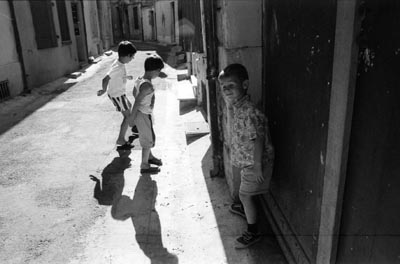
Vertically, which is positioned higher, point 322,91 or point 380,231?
point 322,91

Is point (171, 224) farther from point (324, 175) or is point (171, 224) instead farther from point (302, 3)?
point (302, 3)

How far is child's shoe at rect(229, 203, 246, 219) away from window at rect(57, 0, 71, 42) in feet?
38.5

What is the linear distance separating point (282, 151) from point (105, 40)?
21.7m

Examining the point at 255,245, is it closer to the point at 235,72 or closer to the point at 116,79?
the point at 235,72

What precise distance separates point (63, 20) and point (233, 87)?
12475 mm

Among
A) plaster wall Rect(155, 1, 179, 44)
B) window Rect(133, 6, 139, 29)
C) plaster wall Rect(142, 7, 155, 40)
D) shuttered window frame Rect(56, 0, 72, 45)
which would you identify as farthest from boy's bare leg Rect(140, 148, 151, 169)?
window Rect(133, 6, 139, 29)

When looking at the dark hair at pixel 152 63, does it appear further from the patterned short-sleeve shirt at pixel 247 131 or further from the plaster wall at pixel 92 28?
the plaster wall at pixel 92 28

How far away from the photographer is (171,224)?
325cm

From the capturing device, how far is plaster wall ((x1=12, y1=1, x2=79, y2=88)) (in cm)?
996

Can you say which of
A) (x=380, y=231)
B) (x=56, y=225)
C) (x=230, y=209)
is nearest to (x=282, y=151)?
(x=230, y=209)

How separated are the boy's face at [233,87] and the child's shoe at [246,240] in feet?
3.59

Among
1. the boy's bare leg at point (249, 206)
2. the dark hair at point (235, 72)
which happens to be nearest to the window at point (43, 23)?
the dark hair at point (235, 72)

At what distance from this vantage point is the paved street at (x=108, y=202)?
288 centimetres

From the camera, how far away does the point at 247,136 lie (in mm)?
2545
